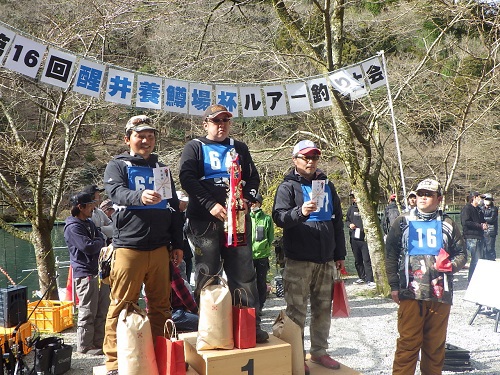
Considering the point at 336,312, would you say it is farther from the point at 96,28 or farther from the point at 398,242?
the point at 96,28

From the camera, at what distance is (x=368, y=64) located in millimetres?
6148

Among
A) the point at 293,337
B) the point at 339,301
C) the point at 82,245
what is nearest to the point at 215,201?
the point at 293,337

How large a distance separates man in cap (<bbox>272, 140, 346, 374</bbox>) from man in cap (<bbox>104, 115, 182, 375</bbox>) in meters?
0.88

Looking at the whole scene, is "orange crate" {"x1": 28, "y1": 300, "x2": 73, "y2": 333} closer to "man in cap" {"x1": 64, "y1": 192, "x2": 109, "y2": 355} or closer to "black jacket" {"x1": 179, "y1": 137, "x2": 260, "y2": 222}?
"man in cap" {"x1": 64, "y1": 192, "x2": 109, "y2": 355}

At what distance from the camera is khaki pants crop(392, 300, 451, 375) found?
13.0 ft

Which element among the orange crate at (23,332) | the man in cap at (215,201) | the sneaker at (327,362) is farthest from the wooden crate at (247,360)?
the orange crate at (23,332)

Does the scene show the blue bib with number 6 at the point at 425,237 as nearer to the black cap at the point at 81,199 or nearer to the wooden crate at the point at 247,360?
the wooden crate at the point at 247,360

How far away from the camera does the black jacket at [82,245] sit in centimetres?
549

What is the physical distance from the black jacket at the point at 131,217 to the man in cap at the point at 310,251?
920 millimetres

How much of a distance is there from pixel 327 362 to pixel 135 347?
1553 millimetres

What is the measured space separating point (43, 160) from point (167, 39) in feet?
11.8

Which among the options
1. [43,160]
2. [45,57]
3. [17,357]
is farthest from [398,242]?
[43,160]

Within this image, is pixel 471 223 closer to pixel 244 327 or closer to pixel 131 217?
pixel 244 327

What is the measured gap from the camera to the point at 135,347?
10.4ft
